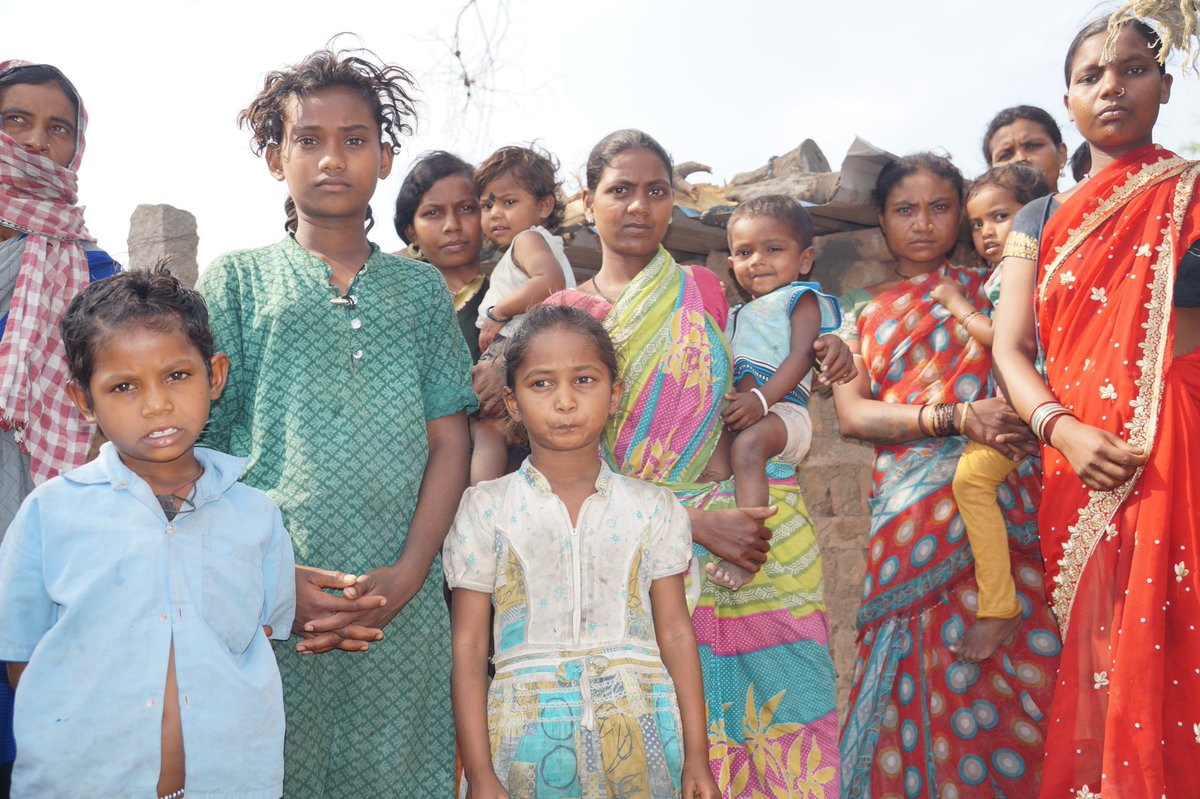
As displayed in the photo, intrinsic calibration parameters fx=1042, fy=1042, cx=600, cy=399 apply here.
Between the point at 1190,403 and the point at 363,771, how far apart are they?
224 centimetres

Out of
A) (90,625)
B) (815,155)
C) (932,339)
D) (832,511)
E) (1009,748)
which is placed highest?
(815,155)

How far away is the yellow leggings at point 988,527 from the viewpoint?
3.23m

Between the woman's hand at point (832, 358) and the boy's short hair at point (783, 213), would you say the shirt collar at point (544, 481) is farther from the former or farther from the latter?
the boy's short hair at point (783, 213)

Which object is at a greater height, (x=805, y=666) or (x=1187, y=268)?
(x=1187, y=268)

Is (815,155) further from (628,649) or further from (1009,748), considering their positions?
(628,649)

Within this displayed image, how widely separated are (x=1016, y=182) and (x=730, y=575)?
1.86 metres

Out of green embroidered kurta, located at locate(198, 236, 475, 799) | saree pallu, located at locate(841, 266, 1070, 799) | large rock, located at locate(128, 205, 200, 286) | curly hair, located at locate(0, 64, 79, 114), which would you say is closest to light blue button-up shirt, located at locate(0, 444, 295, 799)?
green embroidered kurta, located at locate(198, 236, 475, 799)

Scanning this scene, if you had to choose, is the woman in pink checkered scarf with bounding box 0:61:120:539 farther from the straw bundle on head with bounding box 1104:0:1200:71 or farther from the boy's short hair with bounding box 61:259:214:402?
the straw bundle on head with bounding box 1104:0:1200:71

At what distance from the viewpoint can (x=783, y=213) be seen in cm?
354

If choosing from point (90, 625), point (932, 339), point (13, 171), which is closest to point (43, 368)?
point (13, 171)

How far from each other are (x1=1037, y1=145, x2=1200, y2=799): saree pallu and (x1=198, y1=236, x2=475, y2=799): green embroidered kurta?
5.29 feet

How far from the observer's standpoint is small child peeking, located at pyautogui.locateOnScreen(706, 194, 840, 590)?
9.77ft

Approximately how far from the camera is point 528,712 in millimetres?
2287

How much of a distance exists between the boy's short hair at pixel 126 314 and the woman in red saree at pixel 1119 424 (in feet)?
Result: 7.03
